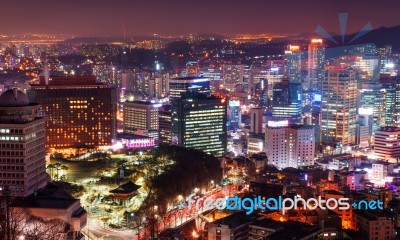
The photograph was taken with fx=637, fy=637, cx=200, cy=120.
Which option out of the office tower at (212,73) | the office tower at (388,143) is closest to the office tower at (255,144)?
the office tower at (388,143)

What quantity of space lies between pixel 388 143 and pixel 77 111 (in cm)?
957

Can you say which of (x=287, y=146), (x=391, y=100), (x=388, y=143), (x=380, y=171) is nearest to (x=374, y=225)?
(x=380, y=171)

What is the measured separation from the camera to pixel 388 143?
19.8 m

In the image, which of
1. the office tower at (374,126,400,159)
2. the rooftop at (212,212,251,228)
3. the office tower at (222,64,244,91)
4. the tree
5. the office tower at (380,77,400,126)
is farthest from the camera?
the office tower at (222,64,244,91)

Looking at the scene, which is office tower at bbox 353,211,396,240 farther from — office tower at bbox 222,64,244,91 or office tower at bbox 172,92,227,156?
office tower at bbox 222,64,244,91

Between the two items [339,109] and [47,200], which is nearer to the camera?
[47,200]

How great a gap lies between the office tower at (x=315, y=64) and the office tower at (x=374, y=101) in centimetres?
462

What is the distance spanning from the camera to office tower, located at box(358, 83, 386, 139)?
2438cm

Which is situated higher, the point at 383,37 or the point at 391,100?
the point at 383,37

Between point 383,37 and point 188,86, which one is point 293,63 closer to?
point 383,37

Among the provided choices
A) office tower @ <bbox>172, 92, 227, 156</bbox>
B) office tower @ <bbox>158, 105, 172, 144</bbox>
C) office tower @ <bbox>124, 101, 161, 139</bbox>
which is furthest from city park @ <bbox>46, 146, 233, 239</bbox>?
office tower @ <bbox>124, 101, 161, 139</bbox>

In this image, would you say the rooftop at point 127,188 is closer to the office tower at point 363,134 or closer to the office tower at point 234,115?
the office tower at point 363,134

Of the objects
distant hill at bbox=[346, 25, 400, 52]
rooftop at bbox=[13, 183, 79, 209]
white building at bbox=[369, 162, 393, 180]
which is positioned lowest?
white building at bbox=[369, 162, 393, 180]

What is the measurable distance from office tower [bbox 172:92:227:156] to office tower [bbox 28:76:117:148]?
1.90 m
